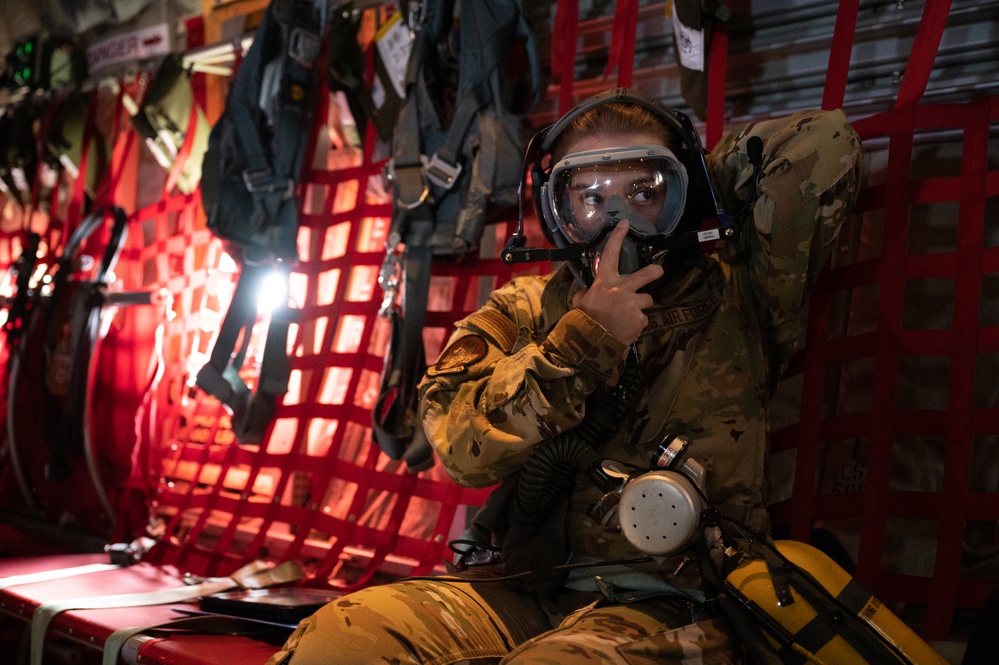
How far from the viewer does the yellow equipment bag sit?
141 cm

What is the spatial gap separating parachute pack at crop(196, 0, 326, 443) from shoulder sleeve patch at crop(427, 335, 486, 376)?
5.09ft

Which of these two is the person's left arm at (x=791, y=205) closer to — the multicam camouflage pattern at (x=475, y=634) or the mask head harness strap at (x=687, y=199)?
the mask head harness strap at (x=687, y=199)

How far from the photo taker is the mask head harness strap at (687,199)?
5.73 ft

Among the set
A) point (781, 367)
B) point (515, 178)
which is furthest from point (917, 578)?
point (515, 178)

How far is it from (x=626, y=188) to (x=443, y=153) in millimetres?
1117

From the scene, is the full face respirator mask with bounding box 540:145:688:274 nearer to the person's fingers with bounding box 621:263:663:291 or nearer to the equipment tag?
the person's fingers with bounding box 621:263:663:291

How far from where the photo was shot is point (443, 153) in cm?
279

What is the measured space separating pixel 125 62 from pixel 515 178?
2.62 meters

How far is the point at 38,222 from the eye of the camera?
4.82 m

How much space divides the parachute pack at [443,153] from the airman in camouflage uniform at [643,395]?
2.93 feet

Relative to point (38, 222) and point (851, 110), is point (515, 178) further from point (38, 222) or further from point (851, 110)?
point (38, 222)

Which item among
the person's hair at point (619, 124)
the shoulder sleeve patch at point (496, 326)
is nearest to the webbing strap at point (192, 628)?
the shoulder sleeve patch at point (496, 326)

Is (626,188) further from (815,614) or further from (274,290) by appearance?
(274,290)

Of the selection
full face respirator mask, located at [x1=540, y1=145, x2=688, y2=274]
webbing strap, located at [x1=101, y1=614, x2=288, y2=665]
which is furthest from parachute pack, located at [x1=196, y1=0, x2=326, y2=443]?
full face respirator mask, located at [x1=540, y1=145, x2=688, y2=274]
